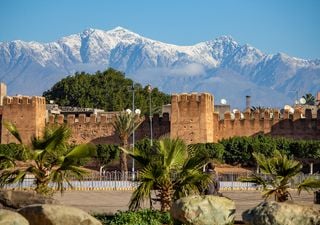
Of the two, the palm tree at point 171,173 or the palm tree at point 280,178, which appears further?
the palm tree at point 280,178

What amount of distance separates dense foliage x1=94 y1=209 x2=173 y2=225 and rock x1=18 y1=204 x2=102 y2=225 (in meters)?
3.06

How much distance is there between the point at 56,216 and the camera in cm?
1371

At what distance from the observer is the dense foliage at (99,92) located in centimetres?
7769

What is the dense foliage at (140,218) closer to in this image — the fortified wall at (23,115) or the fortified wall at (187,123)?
the fortified wall at (187,123)

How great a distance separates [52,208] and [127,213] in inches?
157

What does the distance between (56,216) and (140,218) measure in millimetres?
3742

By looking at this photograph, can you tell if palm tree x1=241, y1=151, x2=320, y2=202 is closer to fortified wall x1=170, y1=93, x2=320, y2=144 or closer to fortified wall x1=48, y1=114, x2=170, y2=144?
fortified wall x1=170, y1=93, x2=320, y2=144

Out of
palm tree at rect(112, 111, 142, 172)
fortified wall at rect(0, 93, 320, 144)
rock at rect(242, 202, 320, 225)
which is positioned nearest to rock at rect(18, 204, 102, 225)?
rock at rect(242, 202, 320, 225)

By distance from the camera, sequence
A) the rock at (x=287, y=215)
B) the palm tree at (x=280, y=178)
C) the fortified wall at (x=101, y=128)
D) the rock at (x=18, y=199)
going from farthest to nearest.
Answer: the fortified wall at (x=101, y=128), the palm tree at (x=280, y=178), the rock at (x=18, y=199), the rock at (x=287, y=215)

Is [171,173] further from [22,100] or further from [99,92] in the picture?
[99,92]

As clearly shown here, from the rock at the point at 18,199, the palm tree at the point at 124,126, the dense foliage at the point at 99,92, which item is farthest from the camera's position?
the dense foliage at the point at 99,92

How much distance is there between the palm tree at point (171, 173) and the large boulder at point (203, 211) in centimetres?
170

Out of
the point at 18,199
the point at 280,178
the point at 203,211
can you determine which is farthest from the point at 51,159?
the point at 280,178

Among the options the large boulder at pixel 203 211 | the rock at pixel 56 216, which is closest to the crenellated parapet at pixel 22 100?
the large boulder at pixel 203 211
